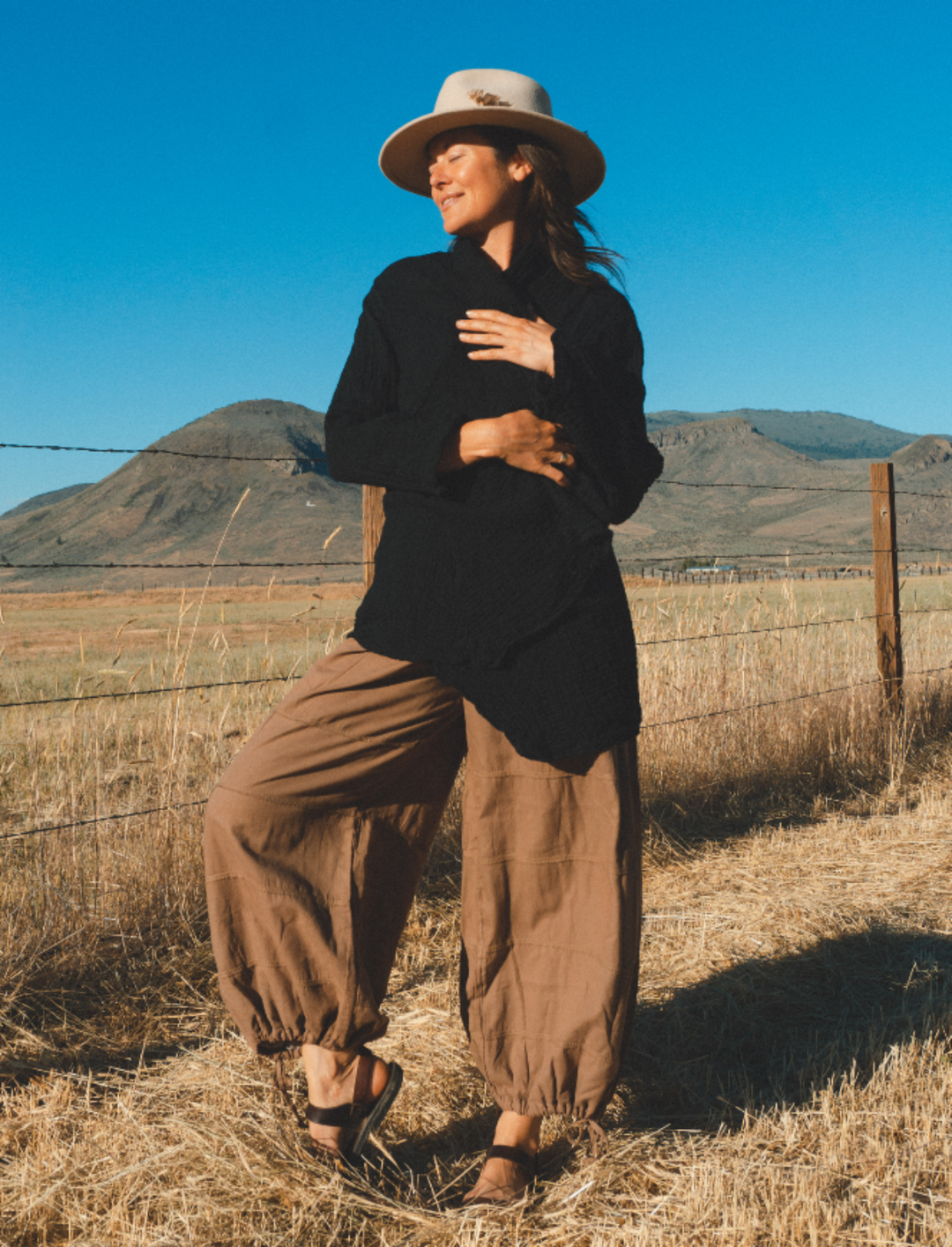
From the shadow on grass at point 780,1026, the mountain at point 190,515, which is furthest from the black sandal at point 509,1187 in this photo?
the mountain at point 190,515

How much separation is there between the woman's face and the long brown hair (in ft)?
0.06

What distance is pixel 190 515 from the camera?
160 meters

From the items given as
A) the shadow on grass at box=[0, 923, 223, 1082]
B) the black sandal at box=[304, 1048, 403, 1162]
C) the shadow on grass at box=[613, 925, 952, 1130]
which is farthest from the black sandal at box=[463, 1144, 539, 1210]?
the shadow on grass at box=[0, 923, 223, 1082]

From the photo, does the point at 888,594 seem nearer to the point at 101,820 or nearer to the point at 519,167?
the point at 101,820

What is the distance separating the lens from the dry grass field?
1790 millimetres

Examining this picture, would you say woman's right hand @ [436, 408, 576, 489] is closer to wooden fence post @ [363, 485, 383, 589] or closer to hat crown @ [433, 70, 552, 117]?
hat crown @ [433, 70, 552, 117]

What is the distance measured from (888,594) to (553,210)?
4.34 m

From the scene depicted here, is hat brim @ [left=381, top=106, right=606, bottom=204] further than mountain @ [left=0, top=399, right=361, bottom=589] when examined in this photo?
No

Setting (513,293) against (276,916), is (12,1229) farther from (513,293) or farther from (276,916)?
(513,293)

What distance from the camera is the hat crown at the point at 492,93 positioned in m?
1.80

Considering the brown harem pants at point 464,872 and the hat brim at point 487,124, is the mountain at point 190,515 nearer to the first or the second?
the hat brim at point 487,124

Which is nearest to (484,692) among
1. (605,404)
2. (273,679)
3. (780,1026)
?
(605,404)

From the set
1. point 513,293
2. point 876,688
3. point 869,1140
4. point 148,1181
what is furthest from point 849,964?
point 876,688

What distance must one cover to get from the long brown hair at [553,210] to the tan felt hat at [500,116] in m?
0.02
